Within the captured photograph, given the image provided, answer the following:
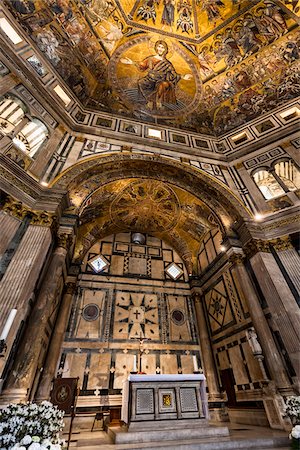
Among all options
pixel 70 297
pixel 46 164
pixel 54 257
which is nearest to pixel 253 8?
pixel 46 164

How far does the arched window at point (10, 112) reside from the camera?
7879 mm

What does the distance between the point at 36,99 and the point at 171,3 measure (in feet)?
32.1

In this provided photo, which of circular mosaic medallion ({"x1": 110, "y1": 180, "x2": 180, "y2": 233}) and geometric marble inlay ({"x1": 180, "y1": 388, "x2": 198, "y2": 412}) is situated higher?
circular mosaic medallion ({"x1": 110, "y1": 180, "x2": 180, "y2": 233})

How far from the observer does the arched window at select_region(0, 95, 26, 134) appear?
7.88m

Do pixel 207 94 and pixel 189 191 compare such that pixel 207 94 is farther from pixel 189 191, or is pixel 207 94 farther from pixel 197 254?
pixel 197 254

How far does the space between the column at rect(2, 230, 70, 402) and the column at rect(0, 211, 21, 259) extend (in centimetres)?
162

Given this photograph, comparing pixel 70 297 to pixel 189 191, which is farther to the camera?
pixel 189 191

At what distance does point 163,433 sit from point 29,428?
9.87 ft

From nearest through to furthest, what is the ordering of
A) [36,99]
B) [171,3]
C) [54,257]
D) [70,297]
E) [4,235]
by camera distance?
[4,235] → [54,257] → [36,99] → [70,297] → [171,3]

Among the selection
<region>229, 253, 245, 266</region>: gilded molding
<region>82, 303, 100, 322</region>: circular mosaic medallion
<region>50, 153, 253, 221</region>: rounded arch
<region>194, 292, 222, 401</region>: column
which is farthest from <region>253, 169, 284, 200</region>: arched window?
<region>82, 303, 100, 322</region>: circular mosaic medallion

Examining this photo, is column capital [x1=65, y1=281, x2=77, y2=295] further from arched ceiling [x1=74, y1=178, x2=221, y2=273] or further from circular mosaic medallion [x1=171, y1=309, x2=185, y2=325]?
circular mosaic medallion [x1=171, y1=309, x2=185, y2=325]

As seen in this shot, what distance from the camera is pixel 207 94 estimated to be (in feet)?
45.2

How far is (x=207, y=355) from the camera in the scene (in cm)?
1080

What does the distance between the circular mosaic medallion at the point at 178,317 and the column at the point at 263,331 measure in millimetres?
4788
